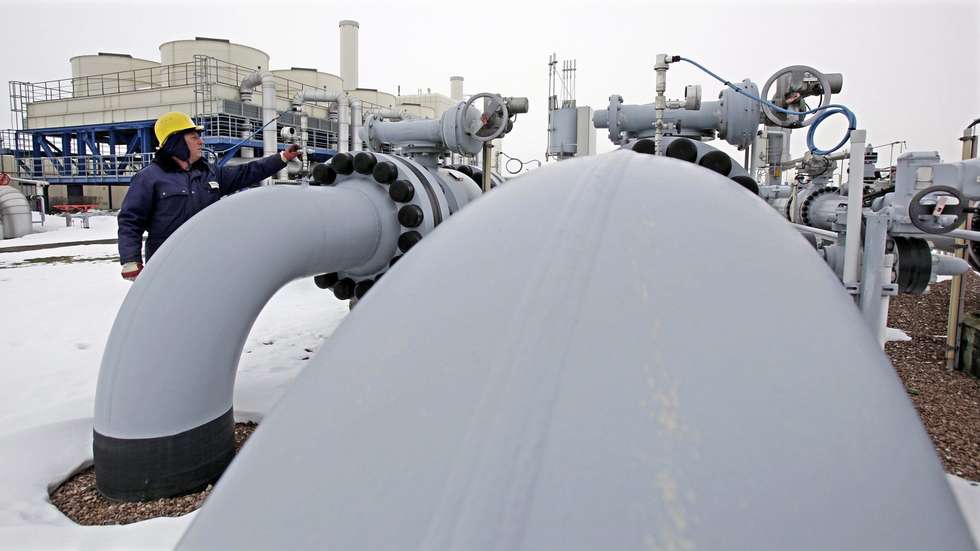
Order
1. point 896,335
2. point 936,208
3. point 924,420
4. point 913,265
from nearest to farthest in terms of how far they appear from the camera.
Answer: point 936,208
point 913,265
point 924,420
point 896,335

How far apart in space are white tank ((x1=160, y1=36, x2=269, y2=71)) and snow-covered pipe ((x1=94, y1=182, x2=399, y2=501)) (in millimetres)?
21480

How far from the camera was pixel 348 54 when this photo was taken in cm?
2486

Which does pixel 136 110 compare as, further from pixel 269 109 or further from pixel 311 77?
pixel 269 109

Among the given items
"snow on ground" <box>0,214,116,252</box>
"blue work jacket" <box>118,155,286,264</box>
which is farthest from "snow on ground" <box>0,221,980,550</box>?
"snow on ground" <box>0,214,116,252</box>

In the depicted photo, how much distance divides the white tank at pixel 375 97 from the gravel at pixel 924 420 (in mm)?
23605

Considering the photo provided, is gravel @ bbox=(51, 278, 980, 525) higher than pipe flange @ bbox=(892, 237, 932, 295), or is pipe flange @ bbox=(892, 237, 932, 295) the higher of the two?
pipe flange @ bbox=(892, 237, 932, 295)

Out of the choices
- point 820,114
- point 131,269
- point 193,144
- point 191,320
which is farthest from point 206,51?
point 820,114

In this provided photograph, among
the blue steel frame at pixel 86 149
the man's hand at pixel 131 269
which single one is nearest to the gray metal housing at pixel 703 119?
the man's hand at pixel 131 269

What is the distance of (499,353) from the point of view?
62cm

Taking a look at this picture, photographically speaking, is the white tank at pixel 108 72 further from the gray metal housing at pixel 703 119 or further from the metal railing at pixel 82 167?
the gray metal housing at pixel 703 119

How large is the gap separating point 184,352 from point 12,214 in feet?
48.5

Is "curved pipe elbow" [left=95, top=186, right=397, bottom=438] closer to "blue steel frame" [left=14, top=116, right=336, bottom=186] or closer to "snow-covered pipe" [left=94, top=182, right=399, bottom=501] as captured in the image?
"snow-covered pipe" [left=94, top=182, right=399, bottom=501]

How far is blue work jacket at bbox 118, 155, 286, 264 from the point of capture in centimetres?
320

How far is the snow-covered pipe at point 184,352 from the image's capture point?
2.36 m
